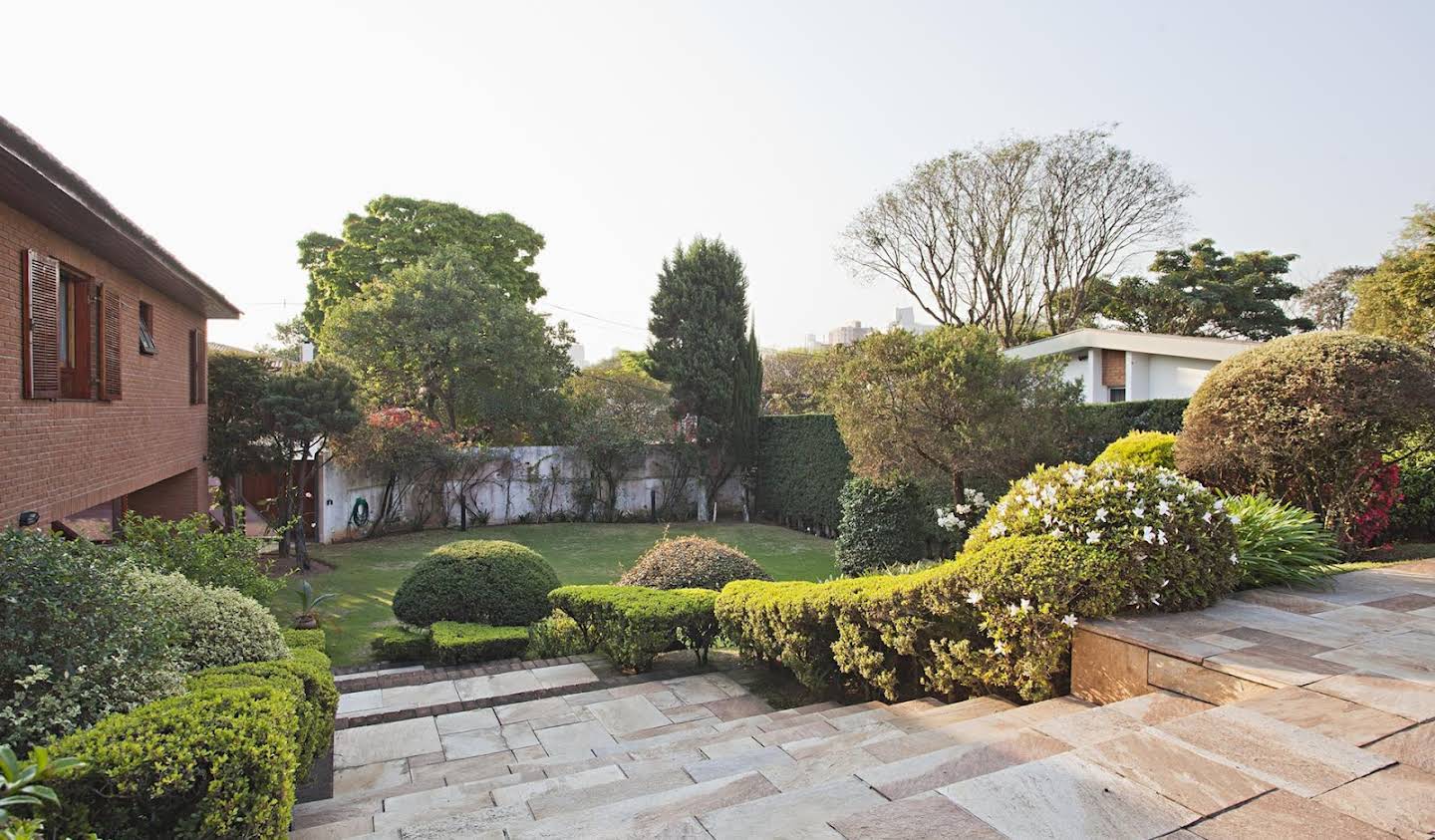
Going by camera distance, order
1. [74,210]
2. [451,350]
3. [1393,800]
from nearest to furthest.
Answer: [1393,800]
[74,210]
[451,350]

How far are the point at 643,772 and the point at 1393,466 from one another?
7441 millimetres

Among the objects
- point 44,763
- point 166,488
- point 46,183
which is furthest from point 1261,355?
point 166,488

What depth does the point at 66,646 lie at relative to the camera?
3256 mm

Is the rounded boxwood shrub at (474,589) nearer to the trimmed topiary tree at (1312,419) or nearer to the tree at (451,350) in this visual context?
the trimmed topiary tree at (1312,419)

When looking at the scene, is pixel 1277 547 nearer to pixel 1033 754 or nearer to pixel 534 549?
pixel 1033 754

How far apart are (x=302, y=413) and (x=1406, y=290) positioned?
730 inches

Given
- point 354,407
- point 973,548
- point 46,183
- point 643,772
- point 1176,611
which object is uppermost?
point 46,183

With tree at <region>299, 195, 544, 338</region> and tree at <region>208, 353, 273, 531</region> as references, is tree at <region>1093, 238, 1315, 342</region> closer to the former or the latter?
tree at <region>299, 195, 544, 338</region>

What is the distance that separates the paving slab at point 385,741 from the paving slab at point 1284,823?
4.48m

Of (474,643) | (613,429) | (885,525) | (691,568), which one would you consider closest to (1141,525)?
(691,568)

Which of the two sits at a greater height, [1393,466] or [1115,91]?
[1115,91]

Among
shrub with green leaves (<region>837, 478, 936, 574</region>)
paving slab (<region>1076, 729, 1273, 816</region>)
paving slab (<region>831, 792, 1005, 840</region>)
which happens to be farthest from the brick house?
shrub with green leaves (<region>837, 478, 936, 574</region>)

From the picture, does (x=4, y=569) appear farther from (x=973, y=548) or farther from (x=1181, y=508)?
(x=1181, y=508)

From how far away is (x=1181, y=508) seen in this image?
4.73 metres
